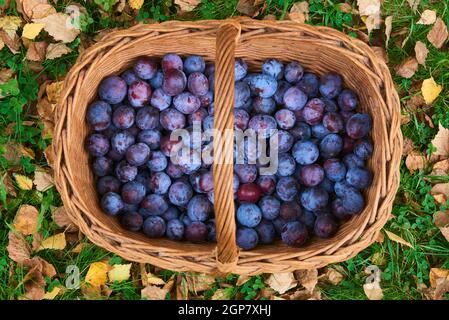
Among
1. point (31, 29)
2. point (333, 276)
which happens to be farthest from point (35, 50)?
point (333, 276)

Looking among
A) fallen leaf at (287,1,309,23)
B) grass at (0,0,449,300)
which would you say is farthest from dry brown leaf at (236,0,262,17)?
fallen leaf at (287,1,309,23)

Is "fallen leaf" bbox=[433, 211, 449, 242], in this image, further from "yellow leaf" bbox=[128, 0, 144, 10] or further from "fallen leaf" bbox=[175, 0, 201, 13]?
"yellow leaf" bbox=[128, 0, 144, 10]

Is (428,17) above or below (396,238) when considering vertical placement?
above

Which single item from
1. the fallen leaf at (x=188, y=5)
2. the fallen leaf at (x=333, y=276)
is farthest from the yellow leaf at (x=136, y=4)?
the fallen leaf at (x=333, y=276)

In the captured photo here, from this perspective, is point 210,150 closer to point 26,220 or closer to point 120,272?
point 120,272

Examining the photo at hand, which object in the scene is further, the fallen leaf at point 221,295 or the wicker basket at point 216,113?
the fallen leaf at point 221,295

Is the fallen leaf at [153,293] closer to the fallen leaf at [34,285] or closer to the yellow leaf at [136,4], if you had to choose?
the fallen leaf at [34,285]
